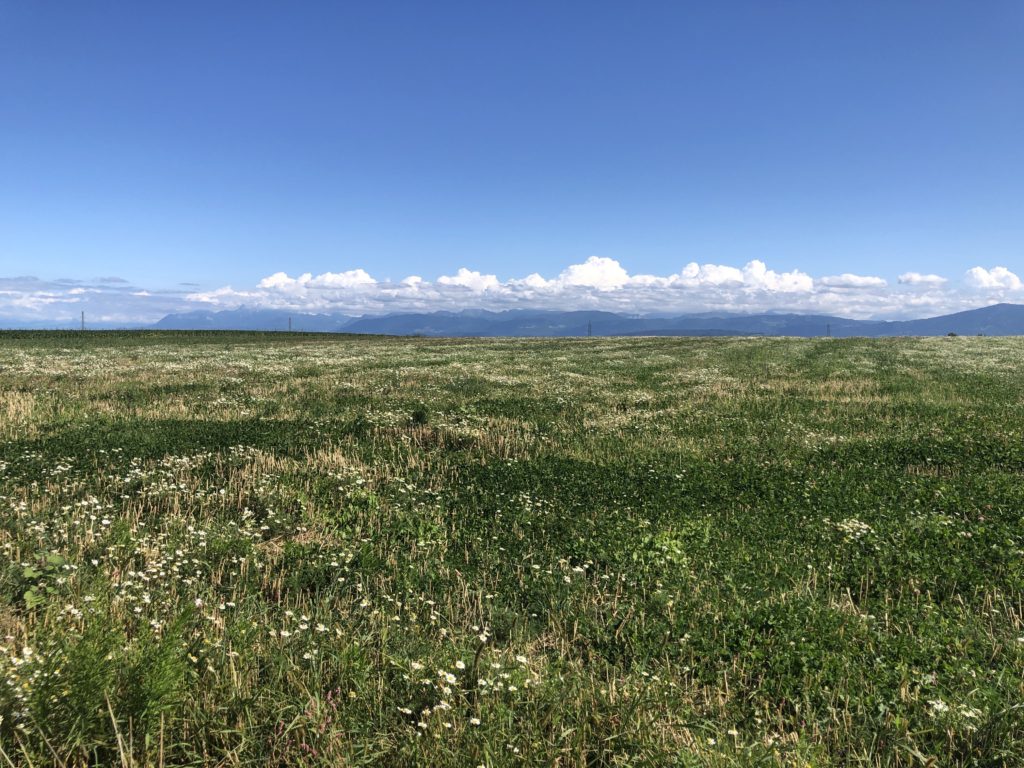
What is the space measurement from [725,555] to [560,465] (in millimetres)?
5125

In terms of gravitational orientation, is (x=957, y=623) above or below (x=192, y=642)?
below

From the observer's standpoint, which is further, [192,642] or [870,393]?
[870,393]

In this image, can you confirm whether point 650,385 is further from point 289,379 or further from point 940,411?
point 289,379

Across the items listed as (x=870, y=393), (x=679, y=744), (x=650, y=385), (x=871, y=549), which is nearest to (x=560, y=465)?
(x=871, y=549)

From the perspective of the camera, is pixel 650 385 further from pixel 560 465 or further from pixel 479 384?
pixel 560 465

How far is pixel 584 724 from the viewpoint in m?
4.23

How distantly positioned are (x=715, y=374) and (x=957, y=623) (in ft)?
99.6

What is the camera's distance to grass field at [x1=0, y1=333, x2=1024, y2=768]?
4.06 meters

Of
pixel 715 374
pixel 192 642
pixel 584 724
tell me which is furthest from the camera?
pixel 715 374

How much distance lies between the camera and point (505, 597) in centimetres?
668

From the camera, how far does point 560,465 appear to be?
12391 millimetres

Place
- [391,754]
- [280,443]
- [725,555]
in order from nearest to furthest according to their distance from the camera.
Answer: [391,754], [725,555], [280,443]

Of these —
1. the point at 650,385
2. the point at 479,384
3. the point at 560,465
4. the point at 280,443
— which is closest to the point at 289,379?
the point at 479,384

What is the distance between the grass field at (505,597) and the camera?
4059 mm
